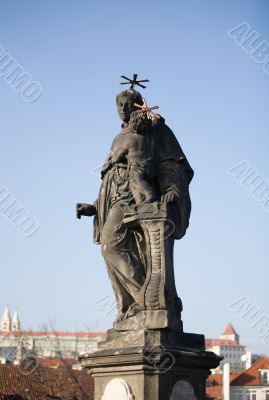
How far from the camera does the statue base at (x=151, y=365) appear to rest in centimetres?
736

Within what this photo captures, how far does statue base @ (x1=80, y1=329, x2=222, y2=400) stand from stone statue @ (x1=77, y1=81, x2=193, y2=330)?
16 centimetres

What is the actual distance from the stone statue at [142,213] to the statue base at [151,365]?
0.16m

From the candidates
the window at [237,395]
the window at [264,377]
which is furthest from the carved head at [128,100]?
the window at [264,377]

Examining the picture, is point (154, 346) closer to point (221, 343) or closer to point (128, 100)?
point (128, 100)

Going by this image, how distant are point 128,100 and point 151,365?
2.89 m

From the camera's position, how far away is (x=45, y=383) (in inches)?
1415

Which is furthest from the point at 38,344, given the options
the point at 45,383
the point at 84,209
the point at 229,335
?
the point at 229,335

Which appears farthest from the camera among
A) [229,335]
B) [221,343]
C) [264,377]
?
[229,335]

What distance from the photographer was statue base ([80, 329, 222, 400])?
736 cm

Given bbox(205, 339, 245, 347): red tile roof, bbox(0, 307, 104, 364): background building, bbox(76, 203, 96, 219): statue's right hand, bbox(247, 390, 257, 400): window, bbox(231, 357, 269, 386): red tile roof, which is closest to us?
bbox(76, 203, 96, 219): statue's right hand

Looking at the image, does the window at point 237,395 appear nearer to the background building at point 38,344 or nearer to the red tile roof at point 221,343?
the background building at point 38,344

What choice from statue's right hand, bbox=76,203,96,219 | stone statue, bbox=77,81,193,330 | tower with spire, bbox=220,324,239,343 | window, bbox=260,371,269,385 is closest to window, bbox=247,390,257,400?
window, bbox=260,371,269,385

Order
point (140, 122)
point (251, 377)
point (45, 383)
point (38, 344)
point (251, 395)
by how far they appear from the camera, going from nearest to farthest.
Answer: point (140, 122), point (45, 383), point (251, 395), point (251, 377), point (38, 344)

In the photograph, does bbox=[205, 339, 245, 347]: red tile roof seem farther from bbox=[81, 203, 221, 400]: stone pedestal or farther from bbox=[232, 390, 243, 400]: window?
bbox=[81, 203, 221, 400]: stone pedestal
